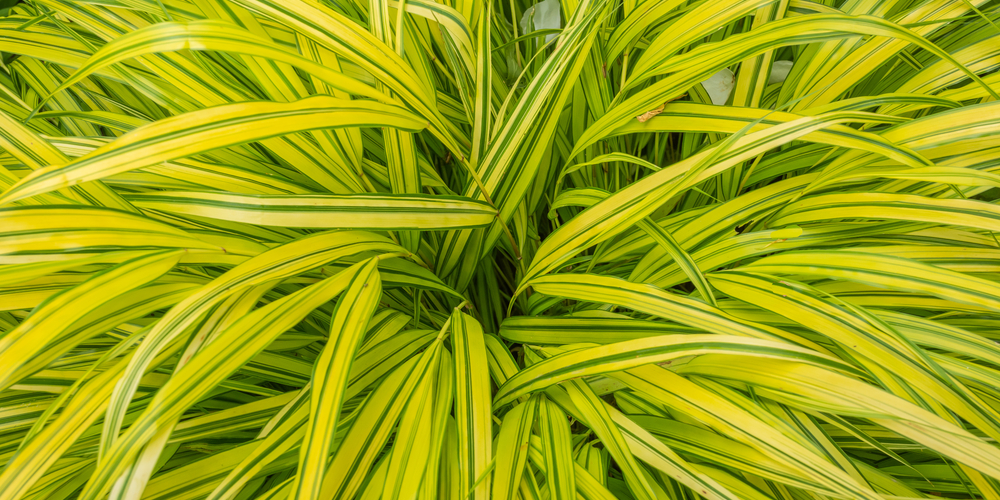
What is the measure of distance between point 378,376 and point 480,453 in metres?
0.15

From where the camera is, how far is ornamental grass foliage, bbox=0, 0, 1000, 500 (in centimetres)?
32

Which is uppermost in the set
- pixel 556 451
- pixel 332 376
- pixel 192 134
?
pixel 192 134

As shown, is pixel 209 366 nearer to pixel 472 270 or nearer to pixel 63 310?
pixel 63 310

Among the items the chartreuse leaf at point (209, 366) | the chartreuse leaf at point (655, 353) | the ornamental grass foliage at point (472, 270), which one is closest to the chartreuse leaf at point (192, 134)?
the ornamental grass foliage at point (472, 270)

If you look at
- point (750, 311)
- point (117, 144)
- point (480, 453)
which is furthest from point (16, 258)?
point (750, 311)

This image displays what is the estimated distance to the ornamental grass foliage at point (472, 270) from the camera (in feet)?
1.04

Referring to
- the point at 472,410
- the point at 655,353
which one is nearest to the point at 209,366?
the point at 472,410

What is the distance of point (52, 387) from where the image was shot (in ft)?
1.52

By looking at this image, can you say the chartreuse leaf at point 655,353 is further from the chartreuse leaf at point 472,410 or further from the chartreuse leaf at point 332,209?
the chartreuse leaf at point 332,209

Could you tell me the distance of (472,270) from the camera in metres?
0.57

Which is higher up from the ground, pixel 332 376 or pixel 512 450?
pixel 332 376

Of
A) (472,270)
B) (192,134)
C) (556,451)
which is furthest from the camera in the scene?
(472,270)

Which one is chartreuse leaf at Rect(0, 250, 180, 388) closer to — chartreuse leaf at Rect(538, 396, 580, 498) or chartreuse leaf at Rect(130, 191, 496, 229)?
chartreuse leaf at Rect(130, 191, 496, 229)

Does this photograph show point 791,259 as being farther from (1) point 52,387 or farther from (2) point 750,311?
(1) point 52,387
